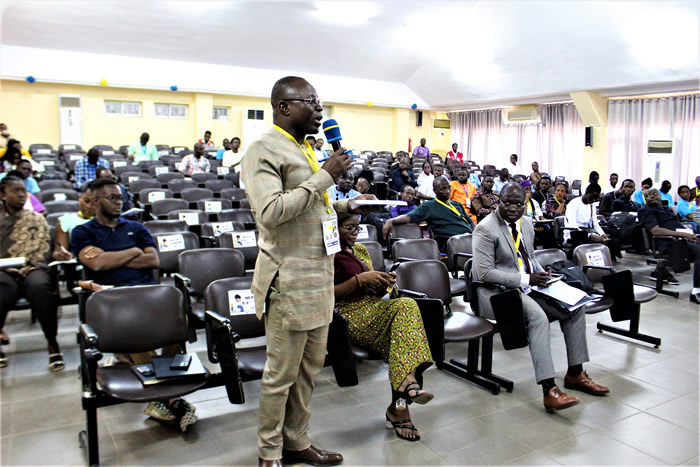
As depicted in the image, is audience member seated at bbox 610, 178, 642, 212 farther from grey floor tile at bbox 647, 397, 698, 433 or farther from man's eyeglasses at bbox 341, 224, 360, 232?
man's eyeglasses at bbox 341, 224, 360, 232

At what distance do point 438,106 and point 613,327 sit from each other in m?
15.2

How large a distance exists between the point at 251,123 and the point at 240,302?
44.2ft

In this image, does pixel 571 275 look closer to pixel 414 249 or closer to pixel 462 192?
pixel 414 249

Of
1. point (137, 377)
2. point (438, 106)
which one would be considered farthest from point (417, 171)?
point (137, 377)

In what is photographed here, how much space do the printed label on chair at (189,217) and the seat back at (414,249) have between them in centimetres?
230

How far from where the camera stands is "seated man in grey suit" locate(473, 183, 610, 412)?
3.15 m

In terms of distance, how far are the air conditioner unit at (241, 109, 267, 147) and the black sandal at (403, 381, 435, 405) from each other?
544 inches

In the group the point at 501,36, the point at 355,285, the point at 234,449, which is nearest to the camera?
the point at 234,449

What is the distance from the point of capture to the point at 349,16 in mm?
12203

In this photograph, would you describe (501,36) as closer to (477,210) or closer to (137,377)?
(477,210)

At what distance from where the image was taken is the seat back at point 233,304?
290cm

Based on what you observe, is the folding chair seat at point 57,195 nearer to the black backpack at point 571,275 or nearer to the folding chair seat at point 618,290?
the black backpack at point 571,275

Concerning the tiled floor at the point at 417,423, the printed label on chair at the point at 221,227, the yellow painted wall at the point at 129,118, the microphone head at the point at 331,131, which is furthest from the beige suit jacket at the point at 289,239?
the yellow painted wall at the point at 129,118

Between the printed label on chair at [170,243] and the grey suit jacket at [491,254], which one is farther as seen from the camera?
the printed label on chair at [170,243]
